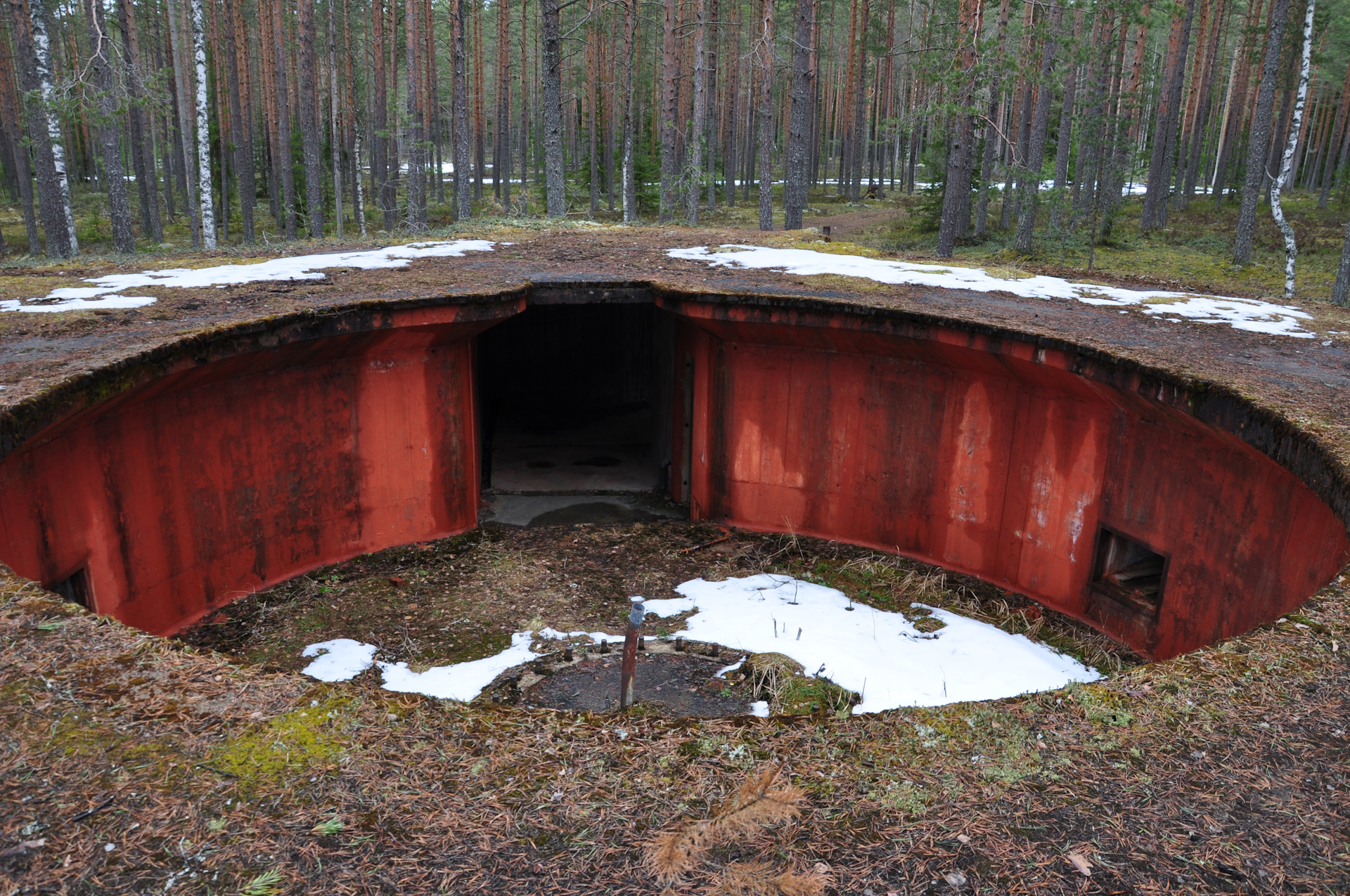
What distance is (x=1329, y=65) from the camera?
38906mm

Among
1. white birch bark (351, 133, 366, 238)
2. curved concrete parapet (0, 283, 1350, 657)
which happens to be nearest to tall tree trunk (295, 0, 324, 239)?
white birch bark (351, 133, 366, 238)

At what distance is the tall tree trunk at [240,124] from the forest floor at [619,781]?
25.2 metres

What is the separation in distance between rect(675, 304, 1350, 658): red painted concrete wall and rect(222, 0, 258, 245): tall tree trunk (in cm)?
2003

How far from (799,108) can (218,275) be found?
13.0 m

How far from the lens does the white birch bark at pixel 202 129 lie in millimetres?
19172

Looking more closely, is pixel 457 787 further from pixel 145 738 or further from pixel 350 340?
pixel 350 340

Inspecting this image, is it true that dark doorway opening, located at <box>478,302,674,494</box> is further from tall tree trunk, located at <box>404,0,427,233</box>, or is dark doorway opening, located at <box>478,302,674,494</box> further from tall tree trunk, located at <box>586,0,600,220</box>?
tall tree trunk, located at <box>586,0,600,220</box>

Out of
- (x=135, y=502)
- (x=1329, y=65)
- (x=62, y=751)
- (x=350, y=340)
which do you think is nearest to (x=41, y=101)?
(x=350, y=340)

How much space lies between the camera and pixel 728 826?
111 inches

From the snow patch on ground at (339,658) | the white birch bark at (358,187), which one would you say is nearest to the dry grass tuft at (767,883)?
the snow patch on ground at (339,658)

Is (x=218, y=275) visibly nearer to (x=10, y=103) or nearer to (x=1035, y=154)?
(x=1035, y=154)

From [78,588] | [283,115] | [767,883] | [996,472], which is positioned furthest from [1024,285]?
[283,115]

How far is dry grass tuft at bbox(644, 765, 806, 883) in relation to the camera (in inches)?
105

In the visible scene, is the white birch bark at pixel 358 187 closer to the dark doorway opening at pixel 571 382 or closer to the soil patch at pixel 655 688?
the dark doorway opening at pixel 571 382
